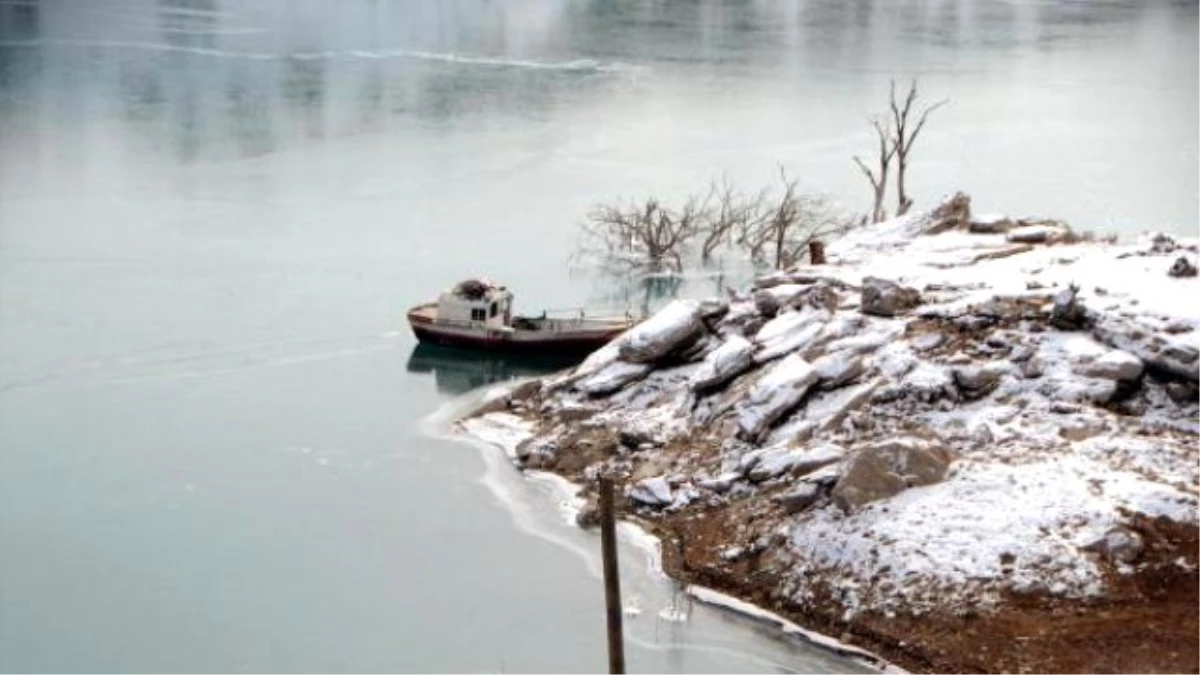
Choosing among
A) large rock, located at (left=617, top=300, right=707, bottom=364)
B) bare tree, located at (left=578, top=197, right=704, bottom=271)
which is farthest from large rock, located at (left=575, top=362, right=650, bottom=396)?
bare tree, located at (left=578, top=197, right=704, bottom=271)

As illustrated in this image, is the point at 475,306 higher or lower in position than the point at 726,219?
lower

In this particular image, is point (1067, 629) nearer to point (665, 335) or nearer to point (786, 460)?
point (786, 460)

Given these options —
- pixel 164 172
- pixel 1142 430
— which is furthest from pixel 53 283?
pixel 1142 430

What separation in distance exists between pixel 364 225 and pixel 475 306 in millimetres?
14727

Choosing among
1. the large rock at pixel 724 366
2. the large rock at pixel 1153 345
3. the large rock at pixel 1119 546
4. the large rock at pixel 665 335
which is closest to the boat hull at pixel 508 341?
the large rock at pixel 665 335

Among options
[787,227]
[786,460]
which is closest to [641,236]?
[787,227]

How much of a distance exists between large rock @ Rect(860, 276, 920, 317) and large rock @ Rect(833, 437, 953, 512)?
17.2 feet

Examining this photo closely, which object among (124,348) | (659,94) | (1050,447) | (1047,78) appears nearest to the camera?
(1050,447)

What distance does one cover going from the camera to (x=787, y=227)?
53.5 metres

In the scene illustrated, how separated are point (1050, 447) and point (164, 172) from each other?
42948 millimetres

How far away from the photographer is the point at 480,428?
3591 centimetres

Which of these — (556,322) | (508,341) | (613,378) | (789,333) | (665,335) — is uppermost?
(789,333)

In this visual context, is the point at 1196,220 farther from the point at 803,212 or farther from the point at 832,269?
the point at 832,269

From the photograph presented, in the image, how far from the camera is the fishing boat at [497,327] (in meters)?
41.4
